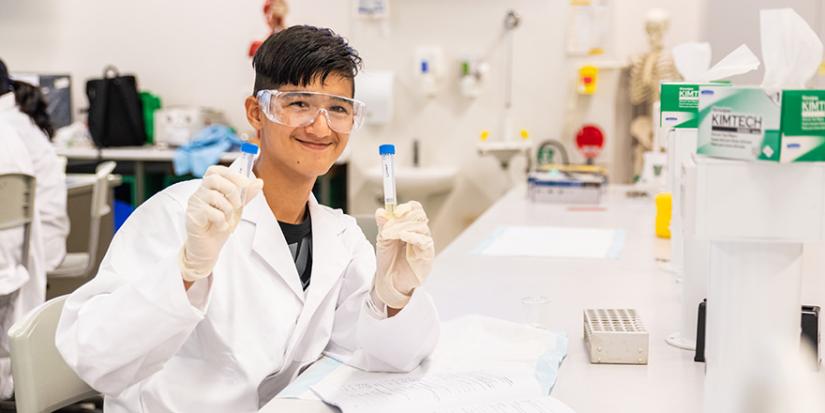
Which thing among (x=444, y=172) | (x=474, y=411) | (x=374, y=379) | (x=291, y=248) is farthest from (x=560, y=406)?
(x=444, y=172)

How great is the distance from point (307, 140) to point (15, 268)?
2009 mm

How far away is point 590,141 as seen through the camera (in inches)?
185

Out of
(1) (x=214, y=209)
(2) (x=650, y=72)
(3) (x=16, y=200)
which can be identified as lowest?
(3) (x=16, y=200)

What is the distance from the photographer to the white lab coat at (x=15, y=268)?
2914 mm

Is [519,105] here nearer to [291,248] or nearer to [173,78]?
[173,78]

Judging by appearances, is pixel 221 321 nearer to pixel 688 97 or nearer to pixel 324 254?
pixel 324 254

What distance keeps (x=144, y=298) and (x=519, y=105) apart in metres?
4.04

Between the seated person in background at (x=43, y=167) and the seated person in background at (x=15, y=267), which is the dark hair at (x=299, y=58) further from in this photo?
the seated person in background at (x=43, y=167)

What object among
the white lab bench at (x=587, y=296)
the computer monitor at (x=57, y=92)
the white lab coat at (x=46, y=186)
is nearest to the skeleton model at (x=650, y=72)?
the white lab bench at (x=587, y=296)

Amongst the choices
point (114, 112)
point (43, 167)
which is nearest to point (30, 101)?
point (43, 167)

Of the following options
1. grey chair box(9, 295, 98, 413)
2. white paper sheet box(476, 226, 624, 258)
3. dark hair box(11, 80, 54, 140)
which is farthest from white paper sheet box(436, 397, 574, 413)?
dark hair box(11, 80, 54, 140)

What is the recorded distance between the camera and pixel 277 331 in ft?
4.69

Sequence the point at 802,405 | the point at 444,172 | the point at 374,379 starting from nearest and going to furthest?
the point at 802,405 → the point at 374,379 → the point at 444,172

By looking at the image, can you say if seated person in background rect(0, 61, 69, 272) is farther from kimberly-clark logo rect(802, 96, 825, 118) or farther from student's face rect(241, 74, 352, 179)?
kimberly-clark logo rect(802, 96, 825, 118)
